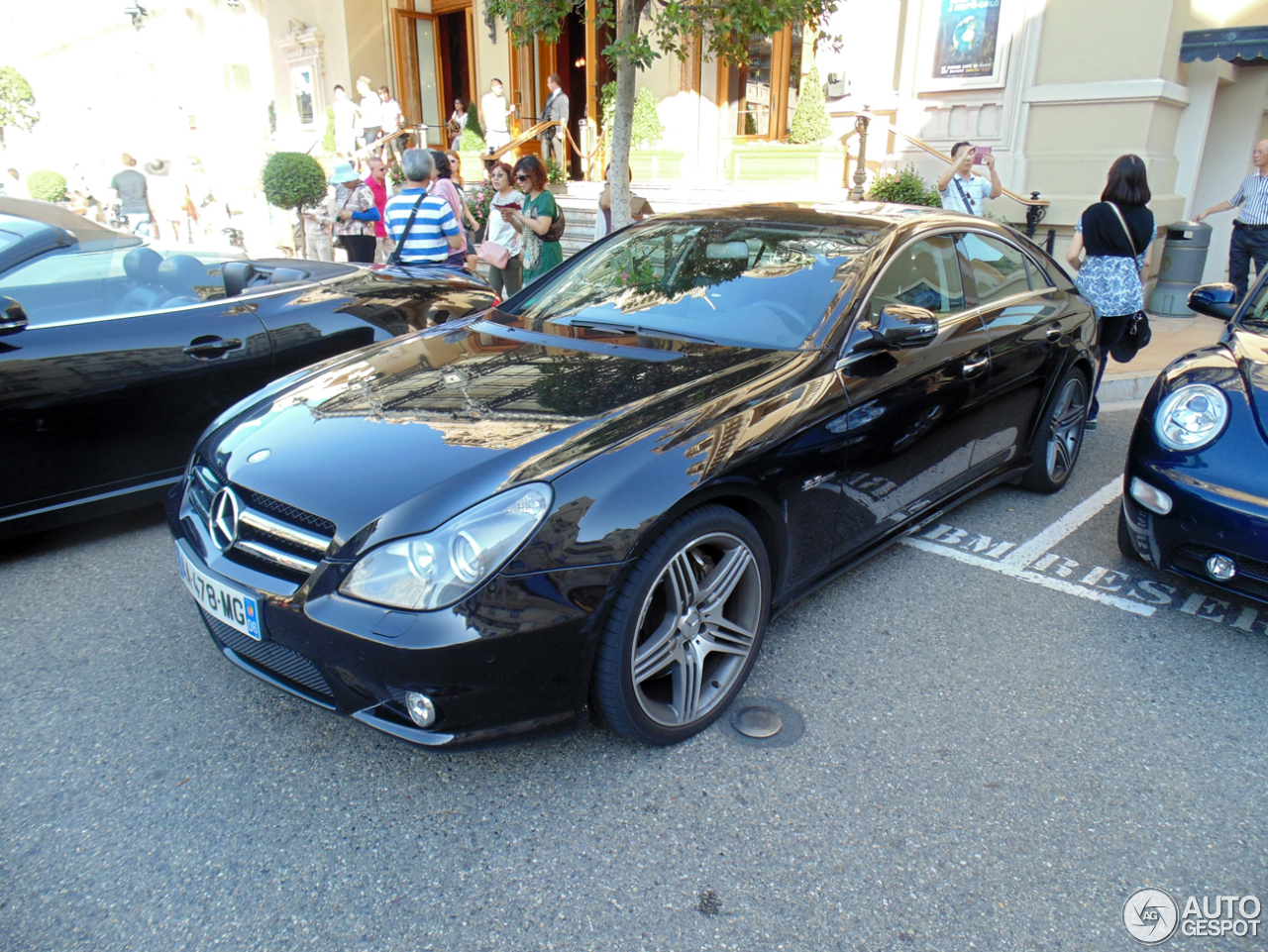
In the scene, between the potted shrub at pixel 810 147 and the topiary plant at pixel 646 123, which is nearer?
the potted shrub at pixel 810 147

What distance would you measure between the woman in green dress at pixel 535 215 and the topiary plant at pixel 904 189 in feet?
16.0

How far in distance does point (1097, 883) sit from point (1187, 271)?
1005 centimetres

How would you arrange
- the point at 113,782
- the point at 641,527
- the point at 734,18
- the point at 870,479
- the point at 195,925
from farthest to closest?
1. the point at 734,18
2. the point at 870,479
3. the point at 113,782
4. the point at 641,527
5. the point at 195,925

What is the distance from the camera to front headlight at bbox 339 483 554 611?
6.77 feet

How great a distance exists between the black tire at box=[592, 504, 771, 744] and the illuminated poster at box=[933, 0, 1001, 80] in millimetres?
9784

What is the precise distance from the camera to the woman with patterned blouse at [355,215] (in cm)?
866

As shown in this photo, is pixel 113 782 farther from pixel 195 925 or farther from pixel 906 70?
pixel 906 70

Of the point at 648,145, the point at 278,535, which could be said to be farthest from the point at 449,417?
the point at 648,145

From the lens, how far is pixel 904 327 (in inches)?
116

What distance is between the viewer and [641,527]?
2.24 meters

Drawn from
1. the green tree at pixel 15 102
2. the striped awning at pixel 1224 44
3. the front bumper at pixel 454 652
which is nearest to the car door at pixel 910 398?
the front bumper at pixel 454 652

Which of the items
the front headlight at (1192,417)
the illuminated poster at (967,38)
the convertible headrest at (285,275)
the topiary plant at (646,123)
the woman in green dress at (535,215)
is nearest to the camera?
the front headlight at (1192,417)

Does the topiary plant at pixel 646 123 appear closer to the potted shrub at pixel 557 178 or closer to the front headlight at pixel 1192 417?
the potted shrub at pixel 557 178

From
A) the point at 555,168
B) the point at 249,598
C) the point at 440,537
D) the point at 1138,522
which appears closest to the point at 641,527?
the point at 440,537
